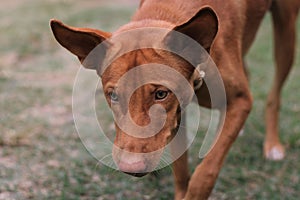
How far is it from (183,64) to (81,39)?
0.60m

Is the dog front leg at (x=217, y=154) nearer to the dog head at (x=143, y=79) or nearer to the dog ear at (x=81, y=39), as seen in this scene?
the dog head at (x=143, y=79)

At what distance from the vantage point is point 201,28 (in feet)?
10.8

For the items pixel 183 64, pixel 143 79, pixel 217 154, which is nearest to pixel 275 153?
pixel 217 154

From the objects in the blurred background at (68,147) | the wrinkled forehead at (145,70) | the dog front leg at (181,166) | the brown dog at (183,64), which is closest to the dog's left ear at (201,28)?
the brown dog at (183,64)

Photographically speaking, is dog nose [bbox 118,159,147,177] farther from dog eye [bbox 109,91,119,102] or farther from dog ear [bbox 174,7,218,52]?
dog ear [bbox 174,7,218,52]

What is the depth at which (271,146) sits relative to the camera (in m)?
5.47

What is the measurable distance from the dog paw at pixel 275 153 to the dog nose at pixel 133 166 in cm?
245

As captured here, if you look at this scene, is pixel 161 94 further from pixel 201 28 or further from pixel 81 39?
pixel 81 39

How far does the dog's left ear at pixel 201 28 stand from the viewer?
126 inches

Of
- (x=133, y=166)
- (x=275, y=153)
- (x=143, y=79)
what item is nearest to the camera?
(x=133, y=166)

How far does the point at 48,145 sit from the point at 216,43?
2.28 meters

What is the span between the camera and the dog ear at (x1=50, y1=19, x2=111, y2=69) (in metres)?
3.38

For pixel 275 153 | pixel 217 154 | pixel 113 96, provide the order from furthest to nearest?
pixel 275 153, pixel 217 154, pixel 113 96

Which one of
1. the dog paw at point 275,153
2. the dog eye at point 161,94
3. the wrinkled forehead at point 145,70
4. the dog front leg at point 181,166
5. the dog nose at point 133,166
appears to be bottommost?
the dog paw at point 275,153
